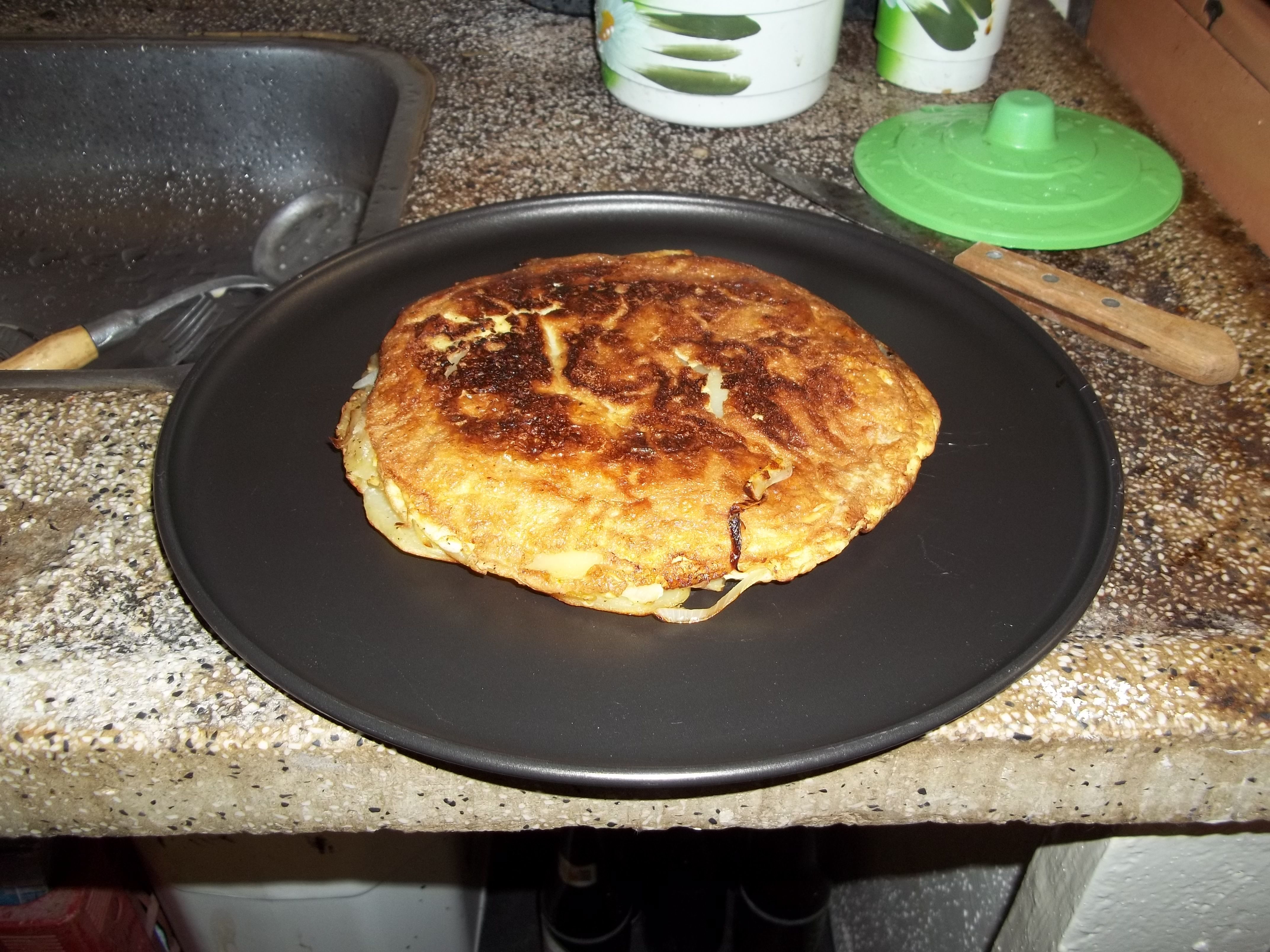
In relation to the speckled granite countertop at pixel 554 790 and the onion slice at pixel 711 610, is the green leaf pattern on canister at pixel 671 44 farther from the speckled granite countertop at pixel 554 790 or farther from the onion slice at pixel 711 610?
the onion slice at pixel 711 610

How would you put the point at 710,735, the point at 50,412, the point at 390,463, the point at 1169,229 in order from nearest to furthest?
1. the point at 710,735
2. the point at 390,463
3. the point at 50,412
4. the point at 1169,229

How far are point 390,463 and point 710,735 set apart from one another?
15.5 inches

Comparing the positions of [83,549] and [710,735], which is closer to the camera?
[710,735]

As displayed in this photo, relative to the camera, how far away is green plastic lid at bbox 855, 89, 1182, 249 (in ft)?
4.70

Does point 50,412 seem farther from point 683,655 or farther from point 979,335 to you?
point 979,335

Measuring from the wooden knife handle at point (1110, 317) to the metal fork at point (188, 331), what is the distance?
4.05 ft

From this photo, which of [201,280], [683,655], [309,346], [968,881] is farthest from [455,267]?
[968,881]

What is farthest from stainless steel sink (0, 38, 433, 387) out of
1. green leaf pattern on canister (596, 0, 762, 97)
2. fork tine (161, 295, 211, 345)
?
green leaf pattern on canister (596, 0, 762, 97)

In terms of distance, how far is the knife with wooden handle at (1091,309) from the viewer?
1.18 m

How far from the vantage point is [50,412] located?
3.75 ft

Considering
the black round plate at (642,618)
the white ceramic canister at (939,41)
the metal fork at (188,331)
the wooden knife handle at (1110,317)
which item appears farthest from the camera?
the white ceramic canister at (939,41)

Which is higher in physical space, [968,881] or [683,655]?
[683,655]

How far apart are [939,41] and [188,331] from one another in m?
1.44

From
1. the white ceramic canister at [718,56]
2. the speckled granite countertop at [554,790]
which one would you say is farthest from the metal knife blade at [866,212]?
the speckled granite countertop at [554,790]
